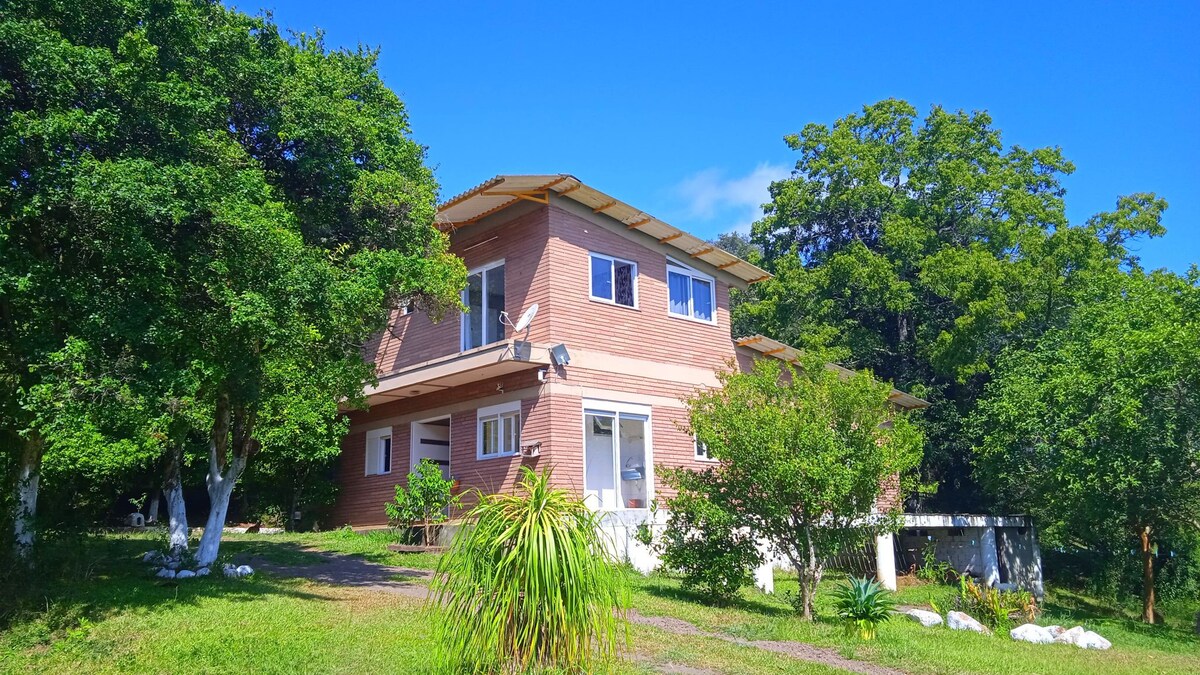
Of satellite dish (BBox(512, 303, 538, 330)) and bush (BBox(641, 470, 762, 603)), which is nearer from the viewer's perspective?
bush (BBox(641, 470, 762, 603))

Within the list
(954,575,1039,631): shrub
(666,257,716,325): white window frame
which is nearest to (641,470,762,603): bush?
(954,575,1039,631): shrub

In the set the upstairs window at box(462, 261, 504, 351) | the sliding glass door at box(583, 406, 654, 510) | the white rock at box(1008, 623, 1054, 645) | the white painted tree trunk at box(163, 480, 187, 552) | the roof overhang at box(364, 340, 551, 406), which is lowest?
the white rock at box(1008, 623, 1054, 645)

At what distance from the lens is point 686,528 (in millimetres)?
13336

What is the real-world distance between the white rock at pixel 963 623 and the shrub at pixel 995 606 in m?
0.74

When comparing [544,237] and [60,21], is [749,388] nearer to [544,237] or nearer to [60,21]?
[544,237]

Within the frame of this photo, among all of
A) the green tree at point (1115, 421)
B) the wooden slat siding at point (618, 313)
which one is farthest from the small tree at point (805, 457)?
the green tree at point (1115, 421)

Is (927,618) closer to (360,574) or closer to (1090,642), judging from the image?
(1090,642)

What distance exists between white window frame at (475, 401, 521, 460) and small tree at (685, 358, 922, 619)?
19.1ft

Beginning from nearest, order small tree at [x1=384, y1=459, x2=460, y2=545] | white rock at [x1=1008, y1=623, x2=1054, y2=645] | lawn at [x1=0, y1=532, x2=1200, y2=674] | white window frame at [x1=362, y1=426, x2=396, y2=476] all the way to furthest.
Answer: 1. lawn at [x1=0, y1=532, x2=1200, y2=674]
2. white rock at [x1=1008, y1=623, x2=1054, y2=645]
3. small tree at [x1=384, y1=459, x2=460, y2=545]
4. white window frame at [x1=362, y1=426, x2=396, y2=476]

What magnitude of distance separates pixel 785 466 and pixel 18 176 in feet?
32.2

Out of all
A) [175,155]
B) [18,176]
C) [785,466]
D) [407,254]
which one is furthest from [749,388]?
[18,176]

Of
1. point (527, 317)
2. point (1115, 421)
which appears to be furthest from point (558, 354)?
point (1115, 421)

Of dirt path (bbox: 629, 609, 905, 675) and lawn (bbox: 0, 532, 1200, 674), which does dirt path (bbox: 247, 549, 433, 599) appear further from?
dirt path (bbox: 629, 609, 905, 675)

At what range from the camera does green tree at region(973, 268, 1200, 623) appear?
1892cm
